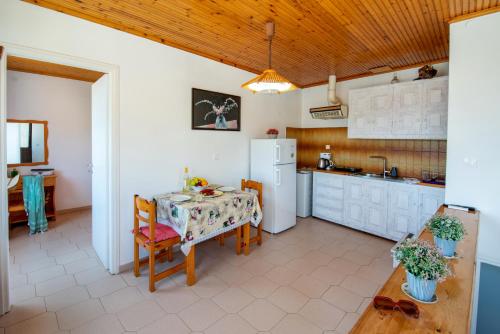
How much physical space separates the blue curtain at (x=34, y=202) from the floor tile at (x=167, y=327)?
3.08m

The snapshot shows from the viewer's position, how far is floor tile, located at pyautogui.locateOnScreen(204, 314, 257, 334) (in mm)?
1942

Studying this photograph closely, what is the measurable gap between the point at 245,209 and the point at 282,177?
103 cm

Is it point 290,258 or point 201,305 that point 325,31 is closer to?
point 290,258

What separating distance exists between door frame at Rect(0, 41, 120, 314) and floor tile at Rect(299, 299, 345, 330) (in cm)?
203

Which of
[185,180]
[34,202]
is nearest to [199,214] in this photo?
[185,180]

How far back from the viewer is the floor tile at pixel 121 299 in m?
2.19

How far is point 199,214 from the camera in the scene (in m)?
2.51

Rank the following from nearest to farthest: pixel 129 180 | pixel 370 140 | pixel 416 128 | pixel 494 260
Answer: pixel 494 260
pixel 129 180
pixel 416 128
pixel 370 140

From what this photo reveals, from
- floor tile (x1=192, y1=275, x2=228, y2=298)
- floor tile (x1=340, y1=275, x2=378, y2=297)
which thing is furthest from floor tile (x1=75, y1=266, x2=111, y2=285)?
floor tile (x1=340, y1=275, x2=378, y2=297)

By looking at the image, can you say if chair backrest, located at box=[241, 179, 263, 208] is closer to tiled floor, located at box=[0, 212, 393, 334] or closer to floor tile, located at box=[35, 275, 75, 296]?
tiled floor, located at box=[0, 212, 393, 334]

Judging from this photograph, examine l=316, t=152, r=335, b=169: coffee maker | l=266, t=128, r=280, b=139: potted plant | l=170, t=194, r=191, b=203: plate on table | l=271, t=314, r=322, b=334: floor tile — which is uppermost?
l=266, t=128, r=280, b=139: potted plant

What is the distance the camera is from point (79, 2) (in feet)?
7.07

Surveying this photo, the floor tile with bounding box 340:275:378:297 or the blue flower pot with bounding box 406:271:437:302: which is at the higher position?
the blue flower pot with bounding box 406:271:437:302

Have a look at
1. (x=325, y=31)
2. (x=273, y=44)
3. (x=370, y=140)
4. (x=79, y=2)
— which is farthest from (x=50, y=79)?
(x=370, y=140)
